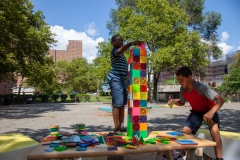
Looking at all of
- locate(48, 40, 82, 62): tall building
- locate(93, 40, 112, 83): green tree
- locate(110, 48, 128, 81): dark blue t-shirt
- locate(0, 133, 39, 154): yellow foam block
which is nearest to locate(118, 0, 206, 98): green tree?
locate(93, 40, 112, 83): green tree

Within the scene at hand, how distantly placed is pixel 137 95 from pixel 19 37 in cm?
1678

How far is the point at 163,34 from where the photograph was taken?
77.9 feet

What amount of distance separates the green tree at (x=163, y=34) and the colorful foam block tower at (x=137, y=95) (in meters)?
19.7

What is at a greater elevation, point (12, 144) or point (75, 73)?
point (75, 73)

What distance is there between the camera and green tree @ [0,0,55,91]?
1494 cm

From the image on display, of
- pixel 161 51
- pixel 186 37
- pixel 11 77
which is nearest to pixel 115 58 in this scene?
pixel 161 51

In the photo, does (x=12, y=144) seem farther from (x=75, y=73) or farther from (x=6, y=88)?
(x=6, y=88)

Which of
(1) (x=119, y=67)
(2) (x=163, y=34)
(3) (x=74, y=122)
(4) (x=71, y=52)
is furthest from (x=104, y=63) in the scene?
(4) (x=71, y=52)

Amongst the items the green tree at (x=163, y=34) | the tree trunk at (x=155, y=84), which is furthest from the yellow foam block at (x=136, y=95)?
the tree trunk at (x=155, y=84)

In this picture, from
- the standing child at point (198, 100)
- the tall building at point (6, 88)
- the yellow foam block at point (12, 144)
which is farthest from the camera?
the tall building at point (6, 88)

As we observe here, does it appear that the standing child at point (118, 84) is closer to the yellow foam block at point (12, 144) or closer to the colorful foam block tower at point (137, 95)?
the colorful foam block tower at point (137, 95)

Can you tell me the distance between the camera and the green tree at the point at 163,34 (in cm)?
2292

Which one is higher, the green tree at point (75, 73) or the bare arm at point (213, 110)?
the green tree at point (75, 73)

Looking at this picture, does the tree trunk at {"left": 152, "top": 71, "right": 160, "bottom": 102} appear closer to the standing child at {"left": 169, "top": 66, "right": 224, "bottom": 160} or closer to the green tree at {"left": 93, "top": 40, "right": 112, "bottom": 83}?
the green tree at {"left": 93, "top": 40, "right": 112, "bottom": 83}
